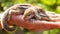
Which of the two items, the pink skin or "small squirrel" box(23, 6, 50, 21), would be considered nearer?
the pink skin

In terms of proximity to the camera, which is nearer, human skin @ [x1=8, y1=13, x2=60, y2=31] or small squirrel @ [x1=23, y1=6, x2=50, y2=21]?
human skin @ [x1=8, y1=13, x2=60, y2=31]

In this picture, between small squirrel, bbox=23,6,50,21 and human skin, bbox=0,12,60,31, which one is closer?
human skin, bbox=0,12,60,31

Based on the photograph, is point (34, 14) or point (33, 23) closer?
point (33, 23)

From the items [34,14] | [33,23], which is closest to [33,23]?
[33,23]

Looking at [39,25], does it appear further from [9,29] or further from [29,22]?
[9,29]

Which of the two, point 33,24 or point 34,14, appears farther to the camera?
point 34,14

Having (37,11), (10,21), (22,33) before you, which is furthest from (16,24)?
(22,33)

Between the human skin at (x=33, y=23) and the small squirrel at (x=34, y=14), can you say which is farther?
the small squirrel at (x=34, y=14)

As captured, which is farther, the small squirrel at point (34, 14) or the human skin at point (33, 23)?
the small squirrel at point (34, 14)

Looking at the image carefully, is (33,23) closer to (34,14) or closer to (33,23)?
(33,23)

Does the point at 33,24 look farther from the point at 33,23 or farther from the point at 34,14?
the point at 34,14

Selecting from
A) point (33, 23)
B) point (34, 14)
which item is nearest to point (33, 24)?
point (33, 23)
